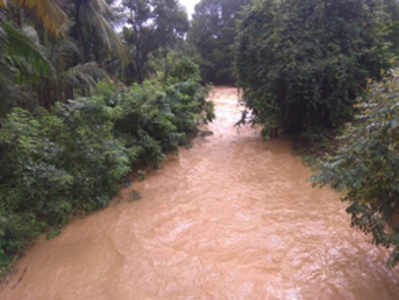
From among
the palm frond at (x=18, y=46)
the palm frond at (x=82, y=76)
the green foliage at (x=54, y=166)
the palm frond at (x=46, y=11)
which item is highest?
the palm frond at (x=46, y=11)

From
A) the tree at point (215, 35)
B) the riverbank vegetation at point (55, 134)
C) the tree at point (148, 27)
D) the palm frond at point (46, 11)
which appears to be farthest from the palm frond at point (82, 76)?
the tree at point (215, 35)

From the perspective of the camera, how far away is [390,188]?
2.71m

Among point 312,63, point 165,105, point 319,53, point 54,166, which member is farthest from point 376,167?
point 165,105

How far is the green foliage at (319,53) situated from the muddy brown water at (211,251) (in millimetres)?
3178

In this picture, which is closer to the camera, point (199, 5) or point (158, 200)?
point (158, 200)

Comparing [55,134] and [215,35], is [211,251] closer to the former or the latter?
[55,134]

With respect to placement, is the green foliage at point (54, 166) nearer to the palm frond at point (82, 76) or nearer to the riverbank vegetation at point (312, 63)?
the palm frond at point (82, 76)

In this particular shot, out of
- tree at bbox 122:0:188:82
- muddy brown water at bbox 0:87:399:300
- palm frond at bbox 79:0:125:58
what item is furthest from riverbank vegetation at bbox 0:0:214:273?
tree at bbox 122:0:188:82

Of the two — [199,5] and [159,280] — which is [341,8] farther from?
[199,5]

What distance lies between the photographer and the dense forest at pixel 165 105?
2.93m

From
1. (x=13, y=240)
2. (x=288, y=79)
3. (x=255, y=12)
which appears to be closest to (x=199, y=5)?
(x=255, y=12)

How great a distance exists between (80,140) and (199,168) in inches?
137

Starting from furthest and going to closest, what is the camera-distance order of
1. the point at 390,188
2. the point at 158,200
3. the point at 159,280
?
the point at 158,200
the point at 159,280
the point at 390,188

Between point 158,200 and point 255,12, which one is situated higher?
point 255,12
